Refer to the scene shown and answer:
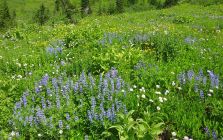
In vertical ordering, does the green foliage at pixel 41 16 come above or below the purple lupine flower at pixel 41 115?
below

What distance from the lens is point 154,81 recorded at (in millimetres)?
7406

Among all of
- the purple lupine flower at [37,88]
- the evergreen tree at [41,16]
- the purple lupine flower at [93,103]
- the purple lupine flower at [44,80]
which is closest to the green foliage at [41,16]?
the evergreen tree at [41,16]

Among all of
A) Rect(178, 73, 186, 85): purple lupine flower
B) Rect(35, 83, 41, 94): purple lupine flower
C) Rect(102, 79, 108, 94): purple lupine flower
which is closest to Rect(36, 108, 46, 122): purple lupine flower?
Rect(35, 83, 41, 94): purple lupine flower

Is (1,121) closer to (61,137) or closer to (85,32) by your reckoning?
(61,137)

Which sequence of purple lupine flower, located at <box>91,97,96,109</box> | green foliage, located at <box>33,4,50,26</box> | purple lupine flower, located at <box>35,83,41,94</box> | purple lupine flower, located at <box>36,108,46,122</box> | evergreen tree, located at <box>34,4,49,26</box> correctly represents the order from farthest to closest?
green foliage, located at <box>33,4,50,26</box> < evergreen tree, located at <box>34,4,49,26</box> < purple lupine flower, located at <box>35,83,41,94</box> < purple lupine flower, located at <box>91,97,96,109</box> < purple lupine flower, located at <box>36,108,46,122</box>

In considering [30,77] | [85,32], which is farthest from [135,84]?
[85,32]

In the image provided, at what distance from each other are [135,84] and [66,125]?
84.7 inches

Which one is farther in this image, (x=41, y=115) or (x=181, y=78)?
(x=181, y=78)

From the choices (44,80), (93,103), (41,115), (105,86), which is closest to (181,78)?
(105,86)

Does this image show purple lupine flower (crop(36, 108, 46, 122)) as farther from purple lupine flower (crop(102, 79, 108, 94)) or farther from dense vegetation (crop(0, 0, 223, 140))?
purple lupine flower (crop(102, 79, 108, 94))

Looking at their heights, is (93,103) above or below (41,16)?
above

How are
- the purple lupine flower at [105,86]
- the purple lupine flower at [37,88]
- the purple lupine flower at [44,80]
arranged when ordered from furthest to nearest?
1. the purple lupine flower at [44,80]
2. the purple lupine flower at [37,88]
3. the purple lupine flower at [105,86]

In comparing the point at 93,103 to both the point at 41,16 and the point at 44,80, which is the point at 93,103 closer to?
the point at 44,80

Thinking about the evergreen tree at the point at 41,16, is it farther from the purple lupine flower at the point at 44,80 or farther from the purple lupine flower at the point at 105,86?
the purple lupine flower at the point at 105,86
